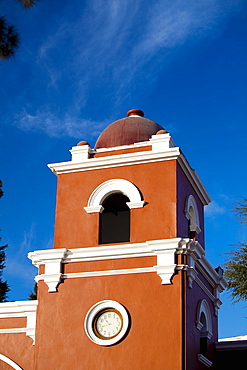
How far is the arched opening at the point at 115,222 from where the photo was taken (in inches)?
637

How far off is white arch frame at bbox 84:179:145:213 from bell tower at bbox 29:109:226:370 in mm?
23

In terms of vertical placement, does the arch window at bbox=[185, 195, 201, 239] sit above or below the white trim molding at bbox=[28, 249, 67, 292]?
above

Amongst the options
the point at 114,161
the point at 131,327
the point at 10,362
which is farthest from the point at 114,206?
the point at 10,362

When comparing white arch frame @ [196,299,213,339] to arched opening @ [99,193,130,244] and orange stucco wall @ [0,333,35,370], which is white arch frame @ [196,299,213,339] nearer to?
arched opening @ [99,193,130,244]

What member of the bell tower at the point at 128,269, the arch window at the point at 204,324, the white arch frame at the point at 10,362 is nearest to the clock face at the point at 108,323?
the bell tower at the point at 128,269

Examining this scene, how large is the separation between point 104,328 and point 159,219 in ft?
8.35

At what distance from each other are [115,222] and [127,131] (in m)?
2.23

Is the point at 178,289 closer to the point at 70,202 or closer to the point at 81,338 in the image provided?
the point at 81,338

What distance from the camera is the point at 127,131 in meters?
16.0

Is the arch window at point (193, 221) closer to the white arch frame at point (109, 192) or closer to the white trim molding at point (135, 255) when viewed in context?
the white trim molding at point (135, 255)

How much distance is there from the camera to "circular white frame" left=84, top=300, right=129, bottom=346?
13484 millimetres

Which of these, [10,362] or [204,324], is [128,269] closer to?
A: [204,324]

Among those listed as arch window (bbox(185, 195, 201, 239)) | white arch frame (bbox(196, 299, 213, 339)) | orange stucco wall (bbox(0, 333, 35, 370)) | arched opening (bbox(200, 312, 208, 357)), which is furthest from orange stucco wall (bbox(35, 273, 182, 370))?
arch window (bbox(185, 195, 201, 239))

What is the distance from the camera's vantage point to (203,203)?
56.0 ft
